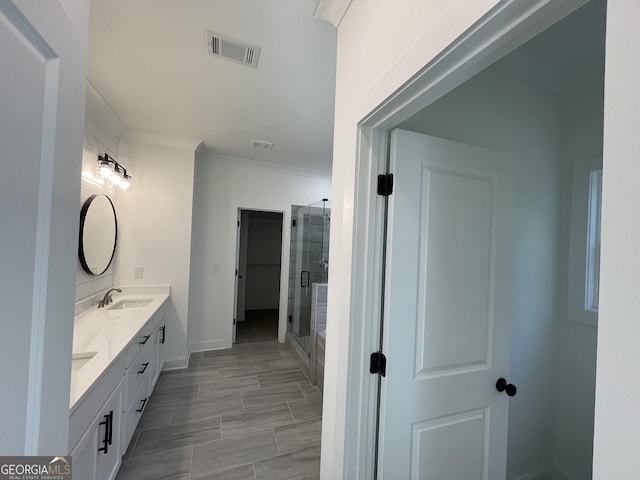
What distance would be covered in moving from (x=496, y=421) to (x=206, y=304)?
3.38 meters

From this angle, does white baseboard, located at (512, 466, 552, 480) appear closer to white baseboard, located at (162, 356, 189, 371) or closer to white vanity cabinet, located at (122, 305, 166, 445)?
white vanity cabinet, located at (122, 305, 166, 445)

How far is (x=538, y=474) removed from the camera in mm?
1612

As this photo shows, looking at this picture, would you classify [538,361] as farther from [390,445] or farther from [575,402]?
[390,445]

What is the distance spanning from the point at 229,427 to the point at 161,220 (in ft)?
7.37

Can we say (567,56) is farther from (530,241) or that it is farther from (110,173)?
(110,173)

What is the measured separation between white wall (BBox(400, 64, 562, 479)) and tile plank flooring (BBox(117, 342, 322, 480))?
4.61ft

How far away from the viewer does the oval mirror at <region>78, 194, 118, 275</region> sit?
7.09 feet

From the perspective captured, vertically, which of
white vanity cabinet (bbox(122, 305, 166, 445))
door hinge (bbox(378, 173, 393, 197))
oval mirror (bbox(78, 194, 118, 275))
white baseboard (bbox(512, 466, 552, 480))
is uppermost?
door hinge (bbox(378, 173, 393, 197))

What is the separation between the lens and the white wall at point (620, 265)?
13.6 inches

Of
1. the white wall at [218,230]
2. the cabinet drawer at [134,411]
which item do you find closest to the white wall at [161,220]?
the white wall at [218,230]

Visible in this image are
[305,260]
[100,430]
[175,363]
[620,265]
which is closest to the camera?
[620,265]

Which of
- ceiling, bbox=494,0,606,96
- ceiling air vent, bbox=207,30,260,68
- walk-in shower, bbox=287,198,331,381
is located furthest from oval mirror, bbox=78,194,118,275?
ceiling, bbox=494,0,606,96

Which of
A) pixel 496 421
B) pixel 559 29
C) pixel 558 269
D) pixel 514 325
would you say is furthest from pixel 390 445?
pixel 559 29
